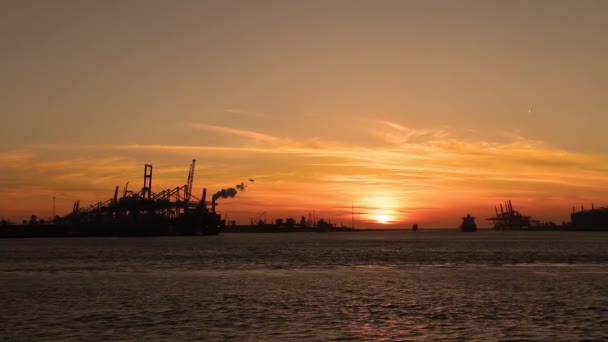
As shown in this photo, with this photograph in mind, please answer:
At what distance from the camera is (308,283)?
61.0 meters

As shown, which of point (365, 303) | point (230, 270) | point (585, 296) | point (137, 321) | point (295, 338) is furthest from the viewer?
point (230, 270)

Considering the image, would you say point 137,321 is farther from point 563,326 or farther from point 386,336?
point 563,326

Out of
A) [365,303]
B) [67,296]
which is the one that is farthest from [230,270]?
[365,303]

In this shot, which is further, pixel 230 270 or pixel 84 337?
pixel 230 270

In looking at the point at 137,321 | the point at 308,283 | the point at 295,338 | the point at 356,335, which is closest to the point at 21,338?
the point at 137,321

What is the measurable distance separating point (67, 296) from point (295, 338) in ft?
85.7

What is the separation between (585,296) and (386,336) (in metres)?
24.1

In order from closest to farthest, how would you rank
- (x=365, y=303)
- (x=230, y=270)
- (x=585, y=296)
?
(x=365, y=303) < (x=585, y=296) < (x=230, y=270)

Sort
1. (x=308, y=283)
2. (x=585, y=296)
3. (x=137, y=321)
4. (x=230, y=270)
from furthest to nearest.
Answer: (x=230, y=270)
(x=308, y=283)
(x=585, y=296)
(x=137, y=321)

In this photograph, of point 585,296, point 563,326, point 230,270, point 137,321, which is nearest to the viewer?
point 563,326

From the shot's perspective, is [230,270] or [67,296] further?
[230,270]

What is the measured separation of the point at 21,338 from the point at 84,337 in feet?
9.85

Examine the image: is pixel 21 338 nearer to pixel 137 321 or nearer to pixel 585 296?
pixel 137 321

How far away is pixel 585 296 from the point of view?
48438 mm
